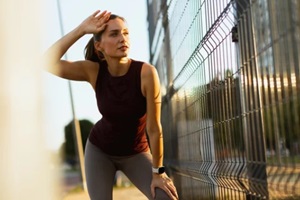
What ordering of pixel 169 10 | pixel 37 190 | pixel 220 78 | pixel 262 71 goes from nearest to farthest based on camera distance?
pixel 262 71 → pixel 220 78 → pixel 169 10 → pixel 37 190

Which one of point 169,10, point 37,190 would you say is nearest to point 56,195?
point 37,190

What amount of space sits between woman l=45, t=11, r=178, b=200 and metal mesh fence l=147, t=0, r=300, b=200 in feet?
1.44

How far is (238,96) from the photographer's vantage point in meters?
4.17

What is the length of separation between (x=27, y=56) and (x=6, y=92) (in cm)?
143

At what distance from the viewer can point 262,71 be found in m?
3.53

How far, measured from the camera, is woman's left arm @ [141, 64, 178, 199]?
4.77 m

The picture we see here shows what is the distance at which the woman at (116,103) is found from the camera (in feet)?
16.0

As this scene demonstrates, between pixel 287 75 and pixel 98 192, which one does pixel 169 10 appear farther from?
pixel 287 75

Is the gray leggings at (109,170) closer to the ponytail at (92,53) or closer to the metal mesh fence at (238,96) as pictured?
the metal mesh fence at (238,96)

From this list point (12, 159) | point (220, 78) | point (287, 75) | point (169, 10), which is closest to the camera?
point (287, 75)

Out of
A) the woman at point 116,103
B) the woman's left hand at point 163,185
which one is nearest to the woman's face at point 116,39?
the woman at point 116,103

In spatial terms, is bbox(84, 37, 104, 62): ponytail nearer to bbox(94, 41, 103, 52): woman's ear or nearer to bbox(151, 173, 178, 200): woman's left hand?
bbox(94, 41, 103, 52): woman's ear

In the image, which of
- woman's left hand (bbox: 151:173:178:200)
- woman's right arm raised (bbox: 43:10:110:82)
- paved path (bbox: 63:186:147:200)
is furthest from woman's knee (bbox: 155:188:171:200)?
paved path (bbox: 63:186:147:200)

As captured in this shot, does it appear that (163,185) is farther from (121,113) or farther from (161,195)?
(121,113)
